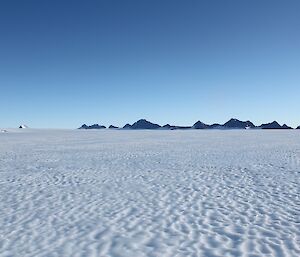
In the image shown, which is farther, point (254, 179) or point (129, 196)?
point (254, 179)

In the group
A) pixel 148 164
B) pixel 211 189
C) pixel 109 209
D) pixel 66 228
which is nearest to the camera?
pixel 66 228

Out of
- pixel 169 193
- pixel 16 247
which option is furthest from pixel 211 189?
pixel 16 247

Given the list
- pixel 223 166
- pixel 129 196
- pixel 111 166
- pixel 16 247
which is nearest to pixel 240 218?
pixel 129 196

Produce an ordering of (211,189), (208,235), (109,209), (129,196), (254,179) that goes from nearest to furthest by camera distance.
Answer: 1. (208,235)
2. (109,209)
3. (129,196)
4. (211,189)
5. (254,179)

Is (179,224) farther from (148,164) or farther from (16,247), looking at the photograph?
(148,164)

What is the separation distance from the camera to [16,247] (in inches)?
292

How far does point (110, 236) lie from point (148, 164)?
13.1 meters

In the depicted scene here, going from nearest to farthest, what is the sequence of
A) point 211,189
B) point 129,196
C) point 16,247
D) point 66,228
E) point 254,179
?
point 16,247 → point 66,228 → point 129,196 → point 211,189 → point 254,179

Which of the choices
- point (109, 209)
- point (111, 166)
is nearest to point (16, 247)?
point (109, 209)

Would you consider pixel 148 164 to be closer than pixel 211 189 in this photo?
No

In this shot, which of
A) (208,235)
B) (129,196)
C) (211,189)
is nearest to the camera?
(208,235)

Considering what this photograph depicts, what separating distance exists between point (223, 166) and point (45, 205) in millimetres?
11867

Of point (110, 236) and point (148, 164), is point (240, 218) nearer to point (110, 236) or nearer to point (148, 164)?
point (110, 236)

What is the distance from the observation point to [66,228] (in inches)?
342
